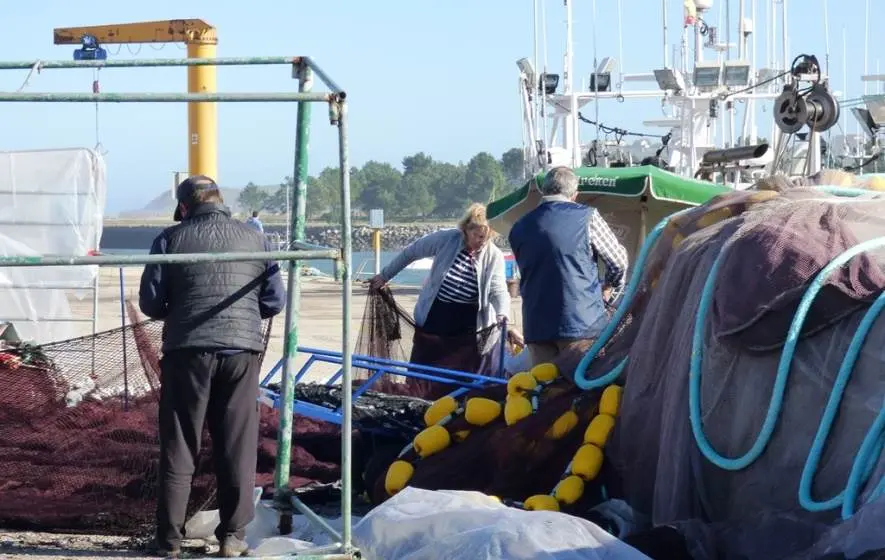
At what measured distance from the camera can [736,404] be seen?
487 cm

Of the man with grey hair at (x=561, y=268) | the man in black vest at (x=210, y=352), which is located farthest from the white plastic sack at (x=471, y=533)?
the man with grey hair at (x=561, y=268)

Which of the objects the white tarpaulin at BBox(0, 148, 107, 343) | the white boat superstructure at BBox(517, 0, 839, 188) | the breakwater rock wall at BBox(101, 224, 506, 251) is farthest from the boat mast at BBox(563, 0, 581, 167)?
the breakwater rock wall at BBox(101, 224, 506, 251)

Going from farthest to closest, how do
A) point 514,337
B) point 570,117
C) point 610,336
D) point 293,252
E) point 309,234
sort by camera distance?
point 309,234 → point 570,117 → point 514,337 → point 610,336 → point 293,252

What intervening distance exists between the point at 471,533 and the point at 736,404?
1316 mm

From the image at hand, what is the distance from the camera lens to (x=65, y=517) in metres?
5.77

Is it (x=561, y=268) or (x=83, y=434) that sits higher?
(x=561, y=268)

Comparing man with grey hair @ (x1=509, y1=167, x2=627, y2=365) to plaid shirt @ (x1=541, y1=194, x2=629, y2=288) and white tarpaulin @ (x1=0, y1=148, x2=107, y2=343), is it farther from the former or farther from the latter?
white tarpaulin @ (x1=0, y1=148, x2=107, y2=343)

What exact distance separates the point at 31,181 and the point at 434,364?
17.2 feet

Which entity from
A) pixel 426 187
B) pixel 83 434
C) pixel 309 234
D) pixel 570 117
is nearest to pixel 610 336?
pixel 83 434

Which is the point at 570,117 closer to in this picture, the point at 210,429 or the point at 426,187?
the point at 210,429

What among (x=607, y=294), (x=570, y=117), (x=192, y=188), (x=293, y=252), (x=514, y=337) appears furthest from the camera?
(x=570, y=117)

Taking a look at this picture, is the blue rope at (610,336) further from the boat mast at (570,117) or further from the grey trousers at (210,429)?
the boat mast at (570,117)

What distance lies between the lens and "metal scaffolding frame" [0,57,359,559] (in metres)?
4.14

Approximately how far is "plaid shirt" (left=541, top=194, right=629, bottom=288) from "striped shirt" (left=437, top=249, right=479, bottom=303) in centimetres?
89
